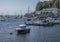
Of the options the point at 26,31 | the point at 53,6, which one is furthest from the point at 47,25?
the point at 53,6

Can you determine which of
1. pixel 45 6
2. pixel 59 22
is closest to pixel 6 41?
pixel 59 22

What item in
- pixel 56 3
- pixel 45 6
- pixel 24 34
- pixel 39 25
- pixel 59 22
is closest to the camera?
pixel 24 34

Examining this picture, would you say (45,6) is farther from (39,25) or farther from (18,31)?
(18,31)

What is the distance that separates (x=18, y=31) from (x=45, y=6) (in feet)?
231

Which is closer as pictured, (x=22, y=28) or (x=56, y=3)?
(x=22, y=28)

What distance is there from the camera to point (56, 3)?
95062mm

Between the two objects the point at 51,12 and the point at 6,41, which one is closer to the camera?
the point at 6,41

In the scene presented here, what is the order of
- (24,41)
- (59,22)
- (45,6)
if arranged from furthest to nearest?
(45,6)
(59,22)
(24,41)

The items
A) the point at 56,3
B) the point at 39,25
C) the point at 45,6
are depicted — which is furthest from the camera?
the point at 45,6

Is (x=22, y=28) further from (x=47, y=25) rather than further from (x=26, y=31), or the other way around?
(x=47, y=25)

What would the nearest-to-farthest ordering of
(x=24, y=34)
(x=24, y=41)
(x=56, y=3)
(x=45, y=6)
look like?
(x=24, y=41) < (x=24, y=34) < (x=56, y=3) < (x=45, y=6)

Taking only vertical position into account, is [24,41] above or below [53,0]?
below

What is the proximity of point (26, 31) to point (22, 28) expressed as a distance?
1.13 m

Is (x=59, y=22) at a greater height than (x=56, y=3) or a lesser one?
lesser
